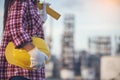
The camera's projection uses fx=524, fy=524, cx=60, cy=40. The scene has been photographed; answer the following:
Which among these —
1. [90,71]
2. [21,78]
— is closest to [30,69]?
[21,78]

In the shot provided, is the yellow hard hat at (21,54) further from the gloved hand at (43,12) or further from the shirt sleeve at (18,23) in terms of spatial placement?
the gloved hand at (43,12)

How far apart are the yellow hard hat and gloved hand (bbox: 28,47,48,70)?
1.6 inches

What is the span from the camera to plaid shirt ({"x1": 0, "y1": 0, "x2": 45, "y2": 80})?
283 centimetres

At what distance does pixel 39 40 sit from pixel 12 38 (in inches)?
5.8

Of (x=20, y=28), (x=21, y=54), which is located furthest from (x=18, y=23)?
(x=21, y=54)

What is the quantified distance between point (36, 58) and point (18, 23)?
0.23m

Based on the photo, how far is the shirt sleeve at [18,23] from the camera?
9.11 feet

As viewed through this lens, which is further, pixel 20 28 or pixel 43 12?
pixel 43 12

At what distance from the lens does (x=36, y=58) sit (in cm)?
273

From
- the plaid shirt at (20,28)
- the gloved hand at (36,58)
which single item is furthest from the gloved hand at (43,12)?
the gloved hand at (36,58)

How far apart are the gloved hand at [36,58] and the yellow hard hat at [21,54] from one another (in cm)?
4

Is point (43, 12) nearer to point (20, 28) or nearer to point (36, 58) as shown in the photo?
point (20, 28)

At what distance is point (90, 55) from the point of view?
67875mm

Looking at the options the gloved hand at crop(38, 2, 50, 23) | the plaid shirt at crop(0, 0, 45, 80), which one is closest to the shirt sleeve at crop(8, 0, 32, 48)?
the plaid shirt at crop(0, 0, 45, 80)
